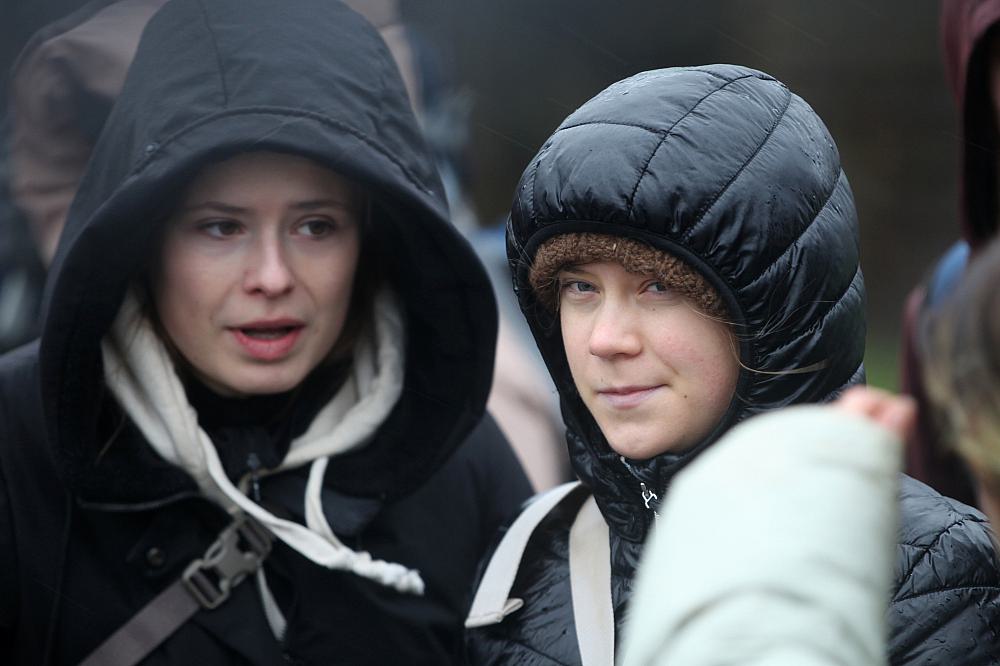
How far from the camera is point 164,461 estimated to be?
2617mm

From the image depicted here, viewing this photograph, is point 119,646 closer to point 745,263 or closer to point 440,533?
point 440,533

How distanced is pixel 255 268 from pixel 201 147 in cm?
27

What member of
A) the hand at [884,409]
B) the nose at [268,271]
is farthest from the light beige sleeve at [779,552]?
the nose at [268,271]

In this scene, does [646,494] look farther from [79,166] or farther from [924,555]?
[79,166]

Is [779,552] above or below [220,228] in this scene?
above

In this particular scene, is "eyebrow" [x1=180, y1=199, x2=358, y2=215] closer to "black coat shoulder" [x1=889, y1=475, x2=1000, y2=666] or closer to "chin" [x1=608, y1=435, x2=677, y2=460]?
"chin" [x1=608, y1=435, x2=677, y2=460]

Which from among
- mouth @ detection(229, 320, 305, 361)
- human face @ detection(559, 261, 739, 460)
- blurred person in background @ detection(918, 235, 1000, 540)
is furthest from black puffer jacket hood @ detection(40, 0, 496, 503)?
blurred person in background @ detection(918, 235, 1000, 540)

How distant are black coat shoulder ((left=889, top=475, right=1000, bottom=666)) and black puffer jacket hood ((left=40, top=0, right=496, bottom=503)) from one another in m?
1.16

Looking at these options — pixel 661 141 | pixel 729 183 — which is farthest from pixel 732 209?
pixel 661 141

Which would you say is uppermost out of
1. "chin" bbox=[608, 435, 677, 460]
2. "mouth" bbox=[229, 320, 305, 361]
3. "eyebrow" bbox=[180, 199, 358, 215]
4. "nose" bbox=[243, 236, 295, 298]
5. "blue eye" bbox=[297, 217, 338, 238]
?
"eyebrow" bbox=[180, 199, 358, 215]

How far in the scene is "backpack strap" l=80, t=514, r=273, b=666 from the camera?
8.25ft

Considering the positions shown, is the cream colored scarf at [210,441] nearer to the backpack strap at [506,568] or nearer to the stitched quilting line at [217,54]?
the backpack strap at [506,568]

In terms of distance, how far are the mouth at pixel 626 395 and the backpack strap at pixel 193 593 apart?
905 mm

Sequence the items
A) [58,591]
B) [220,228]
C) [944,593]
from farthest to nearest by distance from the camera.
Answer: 1. [220,228]
2. [58,591]
3. [944,593]
